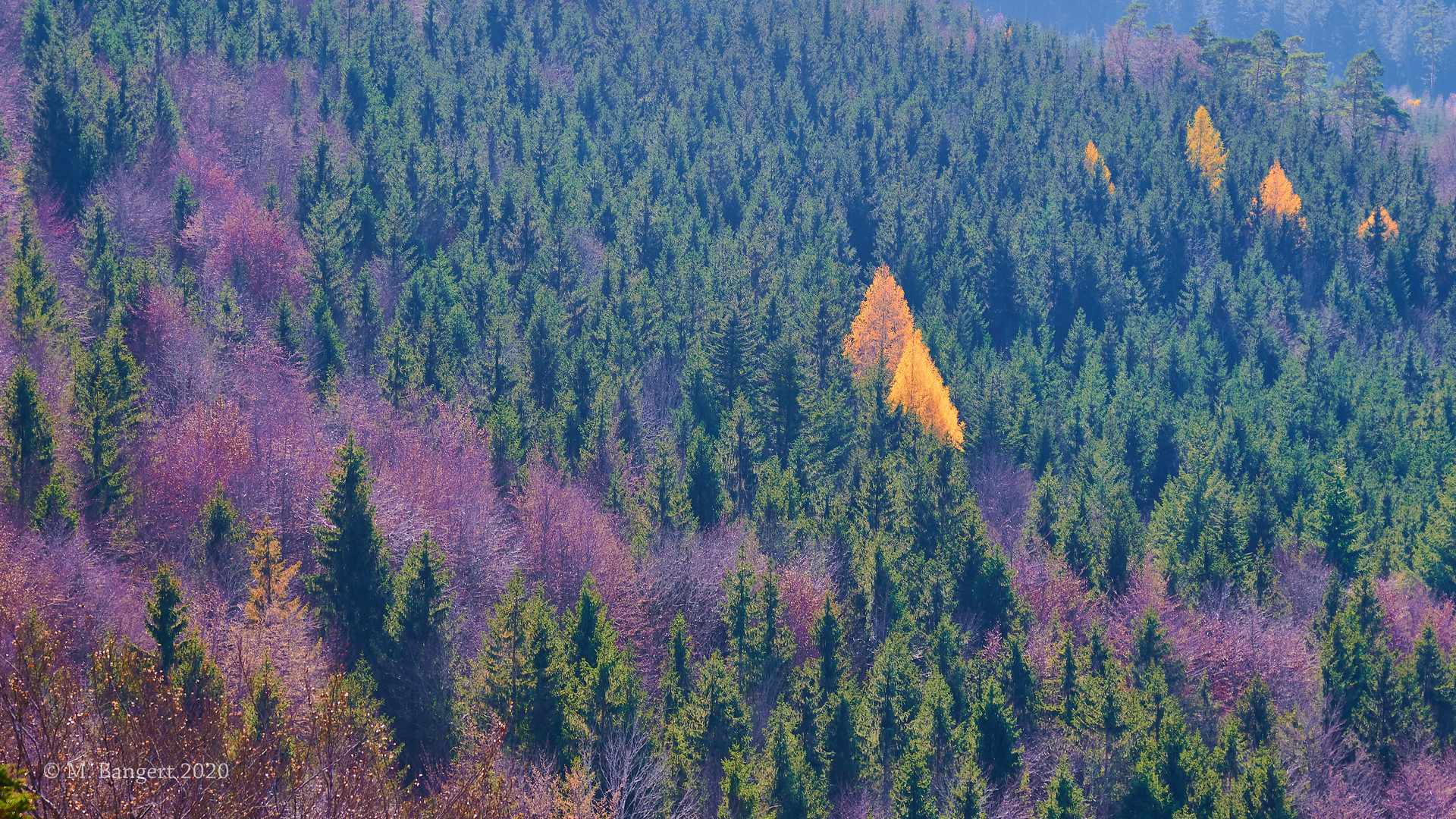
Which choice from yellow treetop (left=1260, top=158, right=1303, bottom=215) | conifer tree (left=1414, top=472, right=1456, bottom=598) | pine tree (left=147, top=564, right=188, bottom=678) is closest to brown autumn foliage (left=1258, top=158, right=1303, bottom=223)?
yellow treetop (left=1260, top=158, right=1303, bottom=215)

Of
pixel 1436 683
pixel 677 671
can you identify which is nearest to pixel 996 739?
pixel 677 671

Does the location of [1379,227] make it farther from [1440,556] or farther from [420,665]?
[420,665]

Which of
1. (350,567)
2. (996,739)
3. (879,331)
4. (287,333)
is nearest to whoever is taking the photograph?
(350,567)

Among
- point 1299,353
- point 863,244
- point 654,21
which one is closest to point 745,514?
point 863,244

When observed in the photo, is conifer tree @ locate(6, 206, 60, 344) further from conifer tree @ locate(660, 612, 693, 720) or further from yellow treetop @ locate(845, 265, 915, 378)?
yellow treetop @ locate(845, 265, 915, 378)

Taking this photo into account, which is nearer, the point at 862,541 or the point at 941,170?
the point at 862,541

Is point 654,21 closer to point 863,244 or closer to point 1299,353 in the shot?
point 863,244
